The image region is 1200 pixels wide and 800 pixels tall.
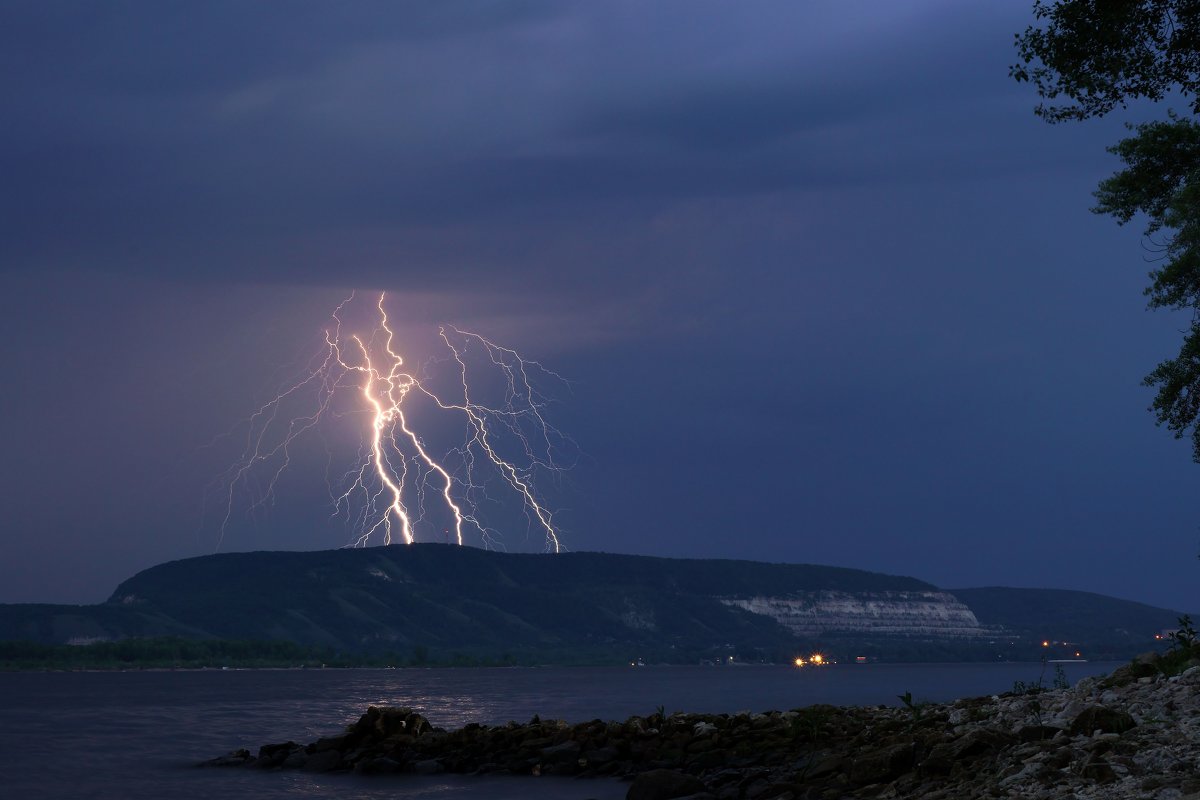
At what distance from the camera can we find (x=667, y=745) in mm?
38969

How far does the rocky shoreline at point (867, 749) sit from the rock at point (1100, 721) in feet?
0.07

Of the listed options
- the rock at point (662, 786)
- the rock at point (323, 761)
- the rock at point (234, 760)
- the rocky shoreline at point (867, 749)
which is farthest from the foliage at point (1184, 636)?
the rock at point (234, 760)

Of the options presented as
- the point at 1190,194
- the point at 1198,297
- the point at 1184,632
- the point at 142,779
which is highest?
the point at 1190,194

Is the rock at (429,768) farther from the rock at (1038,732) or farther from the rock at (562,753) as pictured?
the rock at (1038,732)

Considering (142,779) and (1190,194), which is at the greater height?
(1190,194)

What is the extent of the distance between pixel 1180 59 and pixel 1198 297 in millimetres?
9246

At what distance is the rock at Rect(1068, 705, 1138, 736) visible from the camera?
21.2 m

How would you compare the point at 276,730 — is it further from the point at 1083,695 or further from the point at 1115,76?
the point at 1115,76

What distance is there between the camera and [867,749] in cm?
2928

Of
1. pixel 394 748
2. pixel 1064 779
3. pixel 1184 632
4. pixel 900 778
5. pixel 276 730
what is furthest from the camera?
pixel 276 730

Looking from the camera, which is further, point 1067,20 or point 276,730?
point 276,730

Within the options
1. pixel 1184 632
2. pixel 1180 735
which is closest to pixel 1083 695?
pixel 1184 632

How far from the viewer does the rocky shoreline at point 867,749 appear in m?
19.6

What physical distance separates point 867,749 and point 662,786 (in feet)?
16.2
